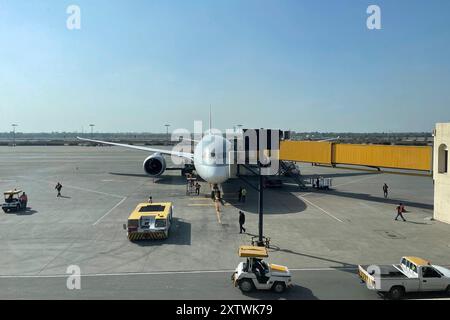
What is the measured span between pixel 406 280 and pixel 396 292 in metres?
0.57

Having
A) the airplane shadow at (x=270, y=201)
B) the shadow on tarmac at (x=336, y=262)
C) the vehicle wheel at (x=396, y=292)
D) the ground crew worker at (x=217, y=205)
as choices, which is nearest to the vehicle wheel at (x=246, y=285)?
the shadow on tarmac at (x=336, y=262)

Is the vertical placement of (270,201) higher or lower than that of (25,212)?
higher

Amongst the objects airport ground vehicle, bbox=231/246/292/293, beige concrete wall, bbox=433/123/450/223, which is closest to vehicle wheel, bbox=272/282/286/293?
airport ground vehicle, bbox=231/246/292/293

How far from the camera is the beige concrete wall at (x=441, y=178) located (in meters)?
24.5

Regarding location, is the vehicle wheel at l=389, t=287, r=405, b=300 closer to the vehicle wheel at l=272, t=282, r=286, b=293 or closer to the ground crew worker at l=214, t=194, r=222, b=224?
the vehicle wheel at l=272, t=282, r=286, b=293

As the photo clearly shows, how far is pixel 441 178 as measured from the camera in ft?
82.5

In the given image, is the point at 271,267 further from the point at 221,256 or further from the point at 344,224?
the point at 344,224

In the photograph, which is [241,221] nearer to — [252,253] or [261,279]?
[252,253]

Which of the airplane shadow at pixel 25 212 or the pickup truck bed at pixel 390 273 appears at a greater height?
the pickup truck bed at pixel 390 273

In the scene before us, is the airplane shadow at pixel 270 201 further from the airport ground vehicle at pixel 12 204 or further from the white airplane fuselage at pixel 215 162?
the airport ground vehicle at pixel 12 204

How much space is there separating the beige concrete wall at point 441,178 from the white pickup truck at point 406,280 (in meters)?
12.6

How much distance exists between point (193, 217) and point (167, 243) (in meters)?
6.09

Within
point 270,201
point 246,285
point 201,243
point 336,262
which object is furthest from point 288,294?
point 270,201

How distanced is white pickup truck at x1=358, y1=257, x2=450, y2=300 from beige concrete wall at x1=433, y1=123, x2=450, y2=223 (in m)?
12.6
